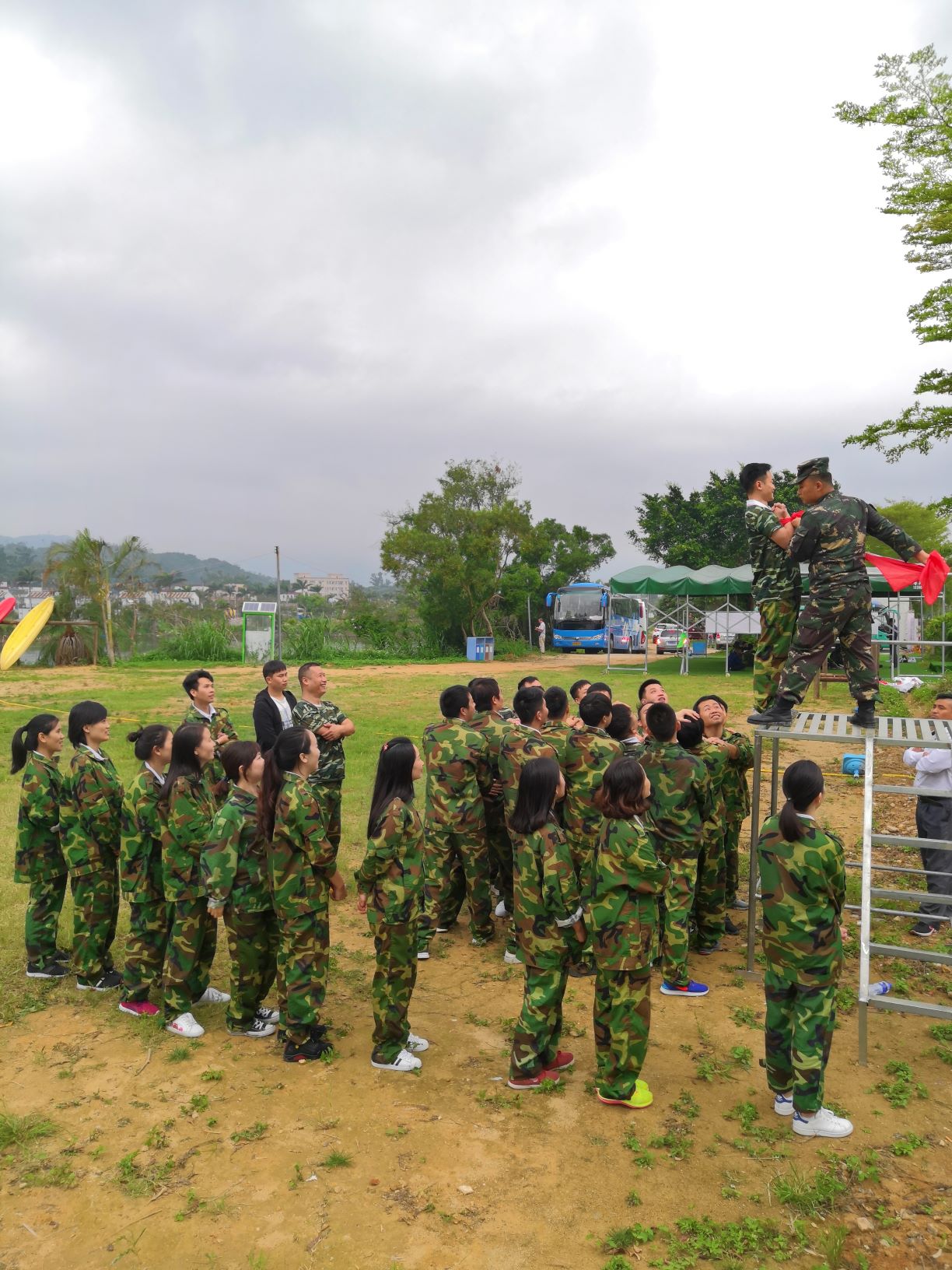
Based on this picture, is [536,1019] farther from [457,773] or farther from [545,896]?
[457,773]

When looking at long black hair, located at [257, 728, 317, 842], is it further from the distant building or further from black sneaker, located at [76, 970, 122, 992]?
the distant building

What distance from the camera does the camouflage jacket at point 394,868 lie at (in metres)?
4.02

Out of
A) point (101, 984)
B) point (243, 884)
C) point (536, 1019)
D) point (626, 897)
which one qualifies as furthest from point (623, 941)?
point (101, 984)

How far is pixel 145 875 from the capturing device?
4727 millimetres

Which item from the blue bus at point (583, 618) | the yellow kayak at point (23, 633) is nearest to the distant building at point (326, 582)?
the blue bus at point (583, 618)

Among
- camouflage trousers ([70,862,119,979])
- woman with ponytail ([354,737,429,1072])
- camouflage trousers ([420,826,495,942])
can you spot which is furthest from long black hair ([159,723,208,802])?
camouflage trousers ([420,826,495,942])

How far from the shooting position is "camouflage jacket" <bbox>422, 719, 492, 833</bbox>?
553 centimetres

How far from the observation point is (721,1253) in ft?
9.84

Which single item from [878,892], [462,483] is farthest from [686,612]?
[878,892]

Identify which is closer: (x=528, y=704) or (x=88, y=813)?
(x=88, y=813)

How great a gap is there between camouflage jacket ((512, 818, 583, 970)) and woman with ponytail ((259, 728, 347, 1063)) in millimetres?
978

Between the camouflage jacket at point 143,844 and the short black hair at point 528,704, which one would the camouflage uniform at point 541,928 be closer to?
the short black hair at point 528,704

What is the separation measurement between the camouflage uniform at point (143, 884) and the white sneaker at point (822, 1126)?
11.3ft

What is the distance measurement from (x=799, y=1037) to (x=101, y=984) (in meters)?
4.03
